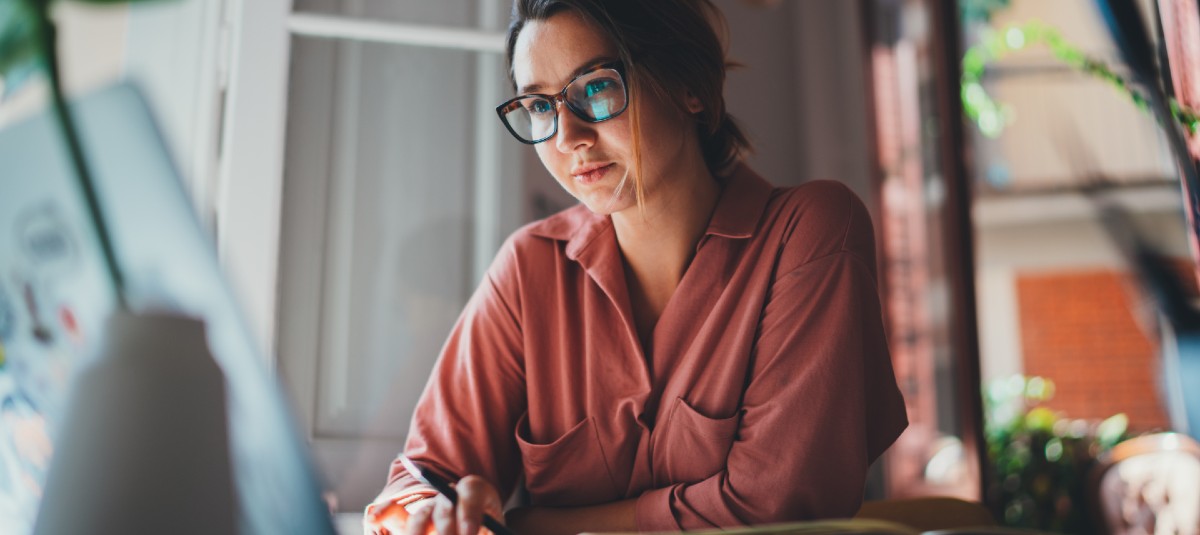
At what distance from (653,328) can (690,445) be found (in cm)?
16

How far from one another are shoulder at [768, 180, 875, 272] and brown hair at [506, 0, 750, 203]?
145 millimetres

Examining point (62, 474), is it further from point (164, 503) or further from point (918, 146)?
point (918, 146)

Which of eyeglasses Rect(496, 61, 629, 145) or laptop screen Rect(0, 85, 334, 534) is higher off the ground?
eyeglasses Rect(496, 61, 629, 145)

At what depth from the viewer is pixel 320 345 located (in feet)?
3.98

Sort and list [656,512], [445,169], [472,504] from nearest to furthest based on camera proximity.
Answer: [472,504] → [656,512] → [445,169]

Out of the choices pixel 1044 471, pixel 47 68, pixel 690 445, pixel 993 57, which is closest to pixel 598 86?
pixel 690 445

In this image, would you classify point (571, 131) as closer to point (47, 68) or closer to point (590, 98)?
point (590, 98)

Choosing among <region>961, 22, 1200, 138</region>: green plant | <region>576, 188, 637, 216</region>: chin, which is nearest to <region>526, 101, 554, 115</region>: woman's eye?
<region>576, 188, 637, 216</region>: chin

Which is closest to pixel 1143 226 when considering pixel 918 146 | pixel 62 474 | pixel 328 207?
pixel 918 146

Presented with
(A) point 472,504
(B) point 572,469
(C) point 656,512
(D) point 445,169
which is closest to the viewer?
(A) point 472,504

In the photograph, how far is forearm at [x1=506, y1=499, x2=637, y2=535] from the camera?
923mm

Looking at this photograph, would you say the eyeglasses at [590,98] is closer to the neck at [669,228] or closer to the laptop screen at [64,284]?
the neck at [669,228]

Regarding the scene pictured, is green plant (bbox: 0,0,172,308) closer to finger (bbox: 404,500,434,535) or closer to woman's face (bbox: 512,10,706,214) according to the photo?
finger (bbox: 404,500,434,535)

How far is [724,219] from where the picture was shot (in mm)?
1036
